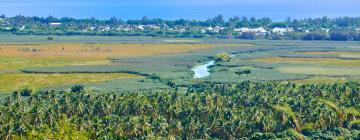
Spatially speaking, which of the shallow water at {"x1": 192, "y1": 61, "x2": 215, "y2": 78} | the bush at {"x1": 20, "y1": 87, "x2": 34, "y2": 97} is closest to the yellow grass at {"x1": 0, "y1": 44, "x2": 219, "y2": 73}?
the shallow water at {"x1": 192, "y1": 61, "x2": 215, "y2": 78}

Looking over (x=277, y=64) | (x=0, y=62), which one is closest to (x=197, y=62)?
(x=277, y=64)

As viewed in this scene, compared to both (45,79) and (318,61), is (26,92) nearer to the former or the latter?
(45,79)

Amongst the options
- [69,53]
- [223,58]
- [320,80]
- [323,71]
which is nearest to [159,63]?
[223,58]

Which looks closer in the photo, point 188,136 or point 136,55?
point 188,136

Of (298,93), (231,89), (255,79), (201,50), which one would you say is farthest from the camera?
(201,50)

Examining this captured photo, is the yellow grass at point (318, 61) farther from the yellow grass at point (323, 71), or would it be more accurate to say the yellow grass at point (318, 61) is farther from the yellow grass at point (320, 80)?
the yellow grass at point (320, 80)

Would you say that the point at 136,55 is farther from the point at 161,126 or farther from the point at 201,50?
the point at 161,126

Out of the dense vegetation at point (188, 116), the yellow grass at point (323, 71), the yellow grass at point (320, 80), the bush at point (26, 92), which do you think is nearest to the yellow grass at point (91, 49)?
the yellow grass at point (323, 71)
